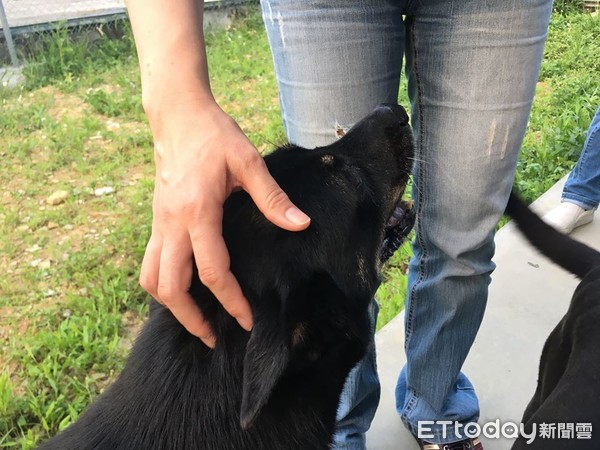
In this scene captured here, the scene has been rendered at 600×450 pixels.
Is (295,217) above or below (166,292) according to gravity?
above

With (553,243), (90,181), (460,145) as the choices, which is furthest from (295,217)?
(90,181)

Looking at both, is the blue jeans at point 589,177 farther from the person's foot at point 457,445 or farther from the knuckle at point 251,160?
the knuckle at point 251,160

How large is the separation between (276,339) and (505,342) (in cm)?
189

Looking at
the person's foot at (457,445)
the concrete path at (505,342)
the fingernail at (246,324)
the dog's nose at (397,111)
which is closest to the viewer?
the fingernail at (246,324)

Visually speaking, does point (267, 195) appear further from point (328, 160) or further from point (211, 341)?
point (328, 160)

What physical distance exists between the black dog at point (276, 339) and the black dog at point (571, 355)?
556mm

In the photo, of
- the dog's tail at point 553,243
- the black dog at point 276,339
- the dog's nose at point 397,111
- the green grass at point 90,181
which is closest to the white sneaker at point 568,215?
the green grass at point 90,181

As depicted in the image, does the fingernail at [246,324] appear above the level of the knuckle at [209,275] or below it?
below

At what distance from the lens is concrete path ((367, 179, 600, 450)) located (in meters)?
2.49

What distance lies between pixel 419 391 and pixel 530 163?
2.73 m

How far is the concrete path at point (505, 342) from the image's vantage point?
2.49 meters

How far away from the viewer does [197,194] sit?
1.13 metres

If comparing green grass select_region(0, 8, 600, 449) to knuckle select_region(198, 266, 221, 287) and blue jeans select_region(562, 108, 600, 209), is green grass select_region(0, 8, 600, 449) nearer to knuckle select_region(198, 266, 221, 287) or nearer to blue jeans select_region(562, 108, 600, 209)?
blue jeans select_region(562, 108, 600, 209)

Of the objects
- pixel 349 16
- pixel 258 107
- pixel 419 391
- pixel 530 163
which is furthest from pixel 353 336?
pixel 258 107
